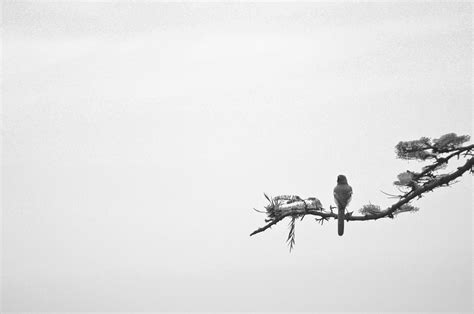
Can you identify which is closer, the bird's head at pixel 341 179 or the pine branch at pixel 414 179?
the pine branch at pixel 414 179

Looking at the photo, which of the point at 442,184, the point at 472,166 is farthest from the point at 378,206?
the point at 472,166

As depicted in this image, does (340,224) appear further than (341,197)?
No

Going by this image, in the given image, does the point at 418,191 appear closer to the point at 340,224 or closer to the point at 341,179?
the point at 340,224

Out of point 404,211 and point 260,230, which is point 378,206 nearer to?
point 404,211

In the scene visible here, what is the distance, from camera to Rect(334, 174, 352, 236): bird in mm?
12648

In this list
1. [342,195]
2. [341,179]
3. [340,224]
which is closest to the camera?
[340,224]

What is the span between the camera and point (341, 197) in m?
14.4

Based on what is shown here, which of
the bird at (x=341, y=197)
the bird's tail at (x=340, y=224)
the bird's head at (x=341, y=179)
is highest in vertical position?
the bird's head at (x=341, y=179)

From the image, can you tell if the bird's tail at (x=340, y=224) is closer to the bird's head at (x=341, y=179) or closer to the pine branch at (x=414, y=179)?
the pine branch at (x=414, y=179)

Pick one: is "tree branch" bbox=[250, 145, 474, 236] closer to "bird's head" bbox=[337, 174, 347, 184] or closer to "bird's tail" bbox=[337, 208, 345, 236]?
"bird's tail" bbox=[337, 208, 345, 236]

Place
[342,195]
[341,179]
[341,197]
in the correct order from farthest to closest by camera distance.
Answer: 1. [341,179]
2. [342,195]
3. [341,197]

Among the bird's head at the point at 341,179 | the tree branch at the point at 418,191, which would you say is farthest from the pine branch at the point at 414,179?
the bird's head at the point at 341,179

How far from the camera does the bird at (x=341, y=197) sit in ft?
41.5

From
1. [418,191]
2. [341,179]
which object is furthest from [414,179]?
[341,179]
